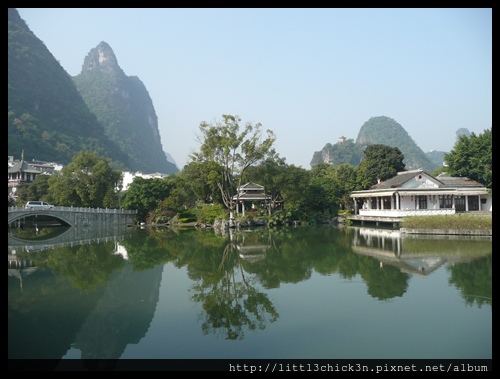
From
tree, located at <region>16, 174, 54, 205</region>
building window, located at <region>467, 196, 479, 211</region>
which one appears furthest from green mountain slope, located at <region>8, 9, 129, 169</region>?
building window, located at <region>467, 196, 479, 211</region>

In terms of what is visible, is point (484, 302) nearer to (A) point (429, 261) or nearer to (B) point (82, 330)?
(A) point (429, 261)

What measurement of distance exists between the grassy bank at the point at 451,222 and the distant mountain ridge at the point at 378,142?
71352mm

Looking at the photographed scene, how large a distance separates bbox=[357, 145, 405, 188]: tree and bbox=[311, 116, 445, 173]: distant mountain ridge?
55.4 metres

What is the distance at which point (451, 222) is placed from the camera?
55.8ft

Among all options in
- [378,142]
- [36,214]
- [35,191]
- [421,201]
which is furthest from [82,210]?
[378,142]

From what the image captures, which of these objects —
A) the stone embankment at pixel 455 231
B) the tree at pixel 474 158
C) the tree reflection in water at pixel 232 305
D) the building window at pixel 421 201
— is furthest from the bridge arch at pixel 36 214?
the tree at pixel 474 158

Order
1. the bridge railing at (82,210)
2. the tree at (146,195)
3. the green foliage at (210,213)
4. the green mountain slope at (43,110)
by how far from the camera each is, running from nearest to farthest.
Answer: the bridge railing at (82,210) < the green foliage at (210,213) < the tree at (146,195) < the green mountain slope at (43,110)

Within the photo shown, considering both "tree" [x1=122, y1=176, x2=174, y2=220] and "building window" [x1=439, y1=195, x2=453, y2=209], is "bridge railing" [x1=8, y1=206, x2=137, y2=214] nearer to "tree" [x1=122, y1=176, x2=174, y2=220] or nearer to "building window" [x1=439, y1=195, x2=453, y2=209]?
"tree" [x1=122, y1=176, x2=174, y2=220]

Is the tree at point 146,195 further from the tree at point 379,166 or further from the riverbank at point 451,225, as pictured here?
the riverbank at point 451,225

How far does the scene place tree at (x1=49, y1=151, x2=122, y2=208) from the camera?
30.8 meters

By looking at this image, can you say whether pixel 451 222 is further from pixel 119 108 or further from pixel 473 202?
pixel 119 108

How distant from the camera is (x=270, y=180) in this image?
2791 centimetres

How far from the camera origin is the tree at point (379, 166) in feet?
107

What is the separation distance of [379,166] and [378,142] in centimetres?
9101
